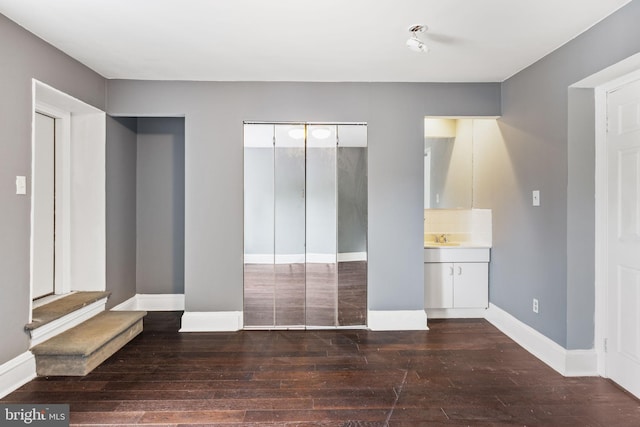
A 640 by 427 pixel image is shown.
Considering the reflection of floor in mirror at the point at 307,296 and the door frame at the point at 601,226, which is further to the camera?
the reflection of floor in mirror at the point at 307,296

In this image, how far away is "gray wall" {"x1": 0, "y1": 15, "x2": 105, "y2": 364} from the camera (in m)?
2.37

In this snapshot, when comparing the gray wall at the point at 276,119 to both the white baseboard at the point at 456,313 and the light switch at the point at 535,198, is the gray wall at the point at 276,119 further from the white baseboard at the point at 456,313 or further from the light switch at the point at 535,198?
the light switch at the point at 535,198

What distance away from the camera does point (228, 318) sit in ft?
11.7

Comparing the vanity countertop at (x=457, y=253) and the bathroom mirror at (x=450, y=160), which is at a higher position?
the bathroom mirror at (x=450, y=160)

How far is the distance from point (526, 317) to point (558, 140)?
61.2 inches

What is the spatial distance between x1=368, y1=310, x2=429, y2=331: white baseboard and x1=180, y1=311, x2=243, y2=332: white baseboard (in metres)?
1.36

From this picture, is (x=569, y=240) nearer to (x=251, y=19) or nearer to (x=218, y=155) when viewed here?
(x=251, y=19)

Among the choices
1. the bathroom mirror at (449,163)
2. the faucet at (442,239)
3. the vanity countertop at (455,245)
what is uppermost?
the bathroom mirror at (449,163)

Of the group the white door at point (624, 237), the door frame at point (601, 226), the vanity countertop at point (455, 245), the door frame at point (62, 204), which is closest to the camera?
the white door at point (624, 237)

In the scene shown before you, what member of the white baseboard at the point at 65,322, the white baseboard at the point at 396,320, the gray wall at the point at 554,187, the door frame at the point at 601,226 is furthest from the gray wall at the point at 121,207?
the door frame at the point at 601,226

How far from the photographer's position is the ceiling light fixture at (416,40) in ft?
8.17

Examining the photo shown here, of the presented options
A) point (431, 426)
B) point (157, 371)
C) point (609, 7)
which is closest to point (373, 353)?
point (431, 426)

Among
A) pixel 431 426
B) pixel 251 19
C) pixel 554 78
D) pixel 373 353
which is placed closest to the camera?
pixel 431 426

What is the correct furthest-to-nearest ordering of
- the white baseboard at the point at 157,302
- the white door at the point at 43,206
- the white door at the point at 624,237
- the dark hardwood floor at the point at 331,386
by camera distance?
the white baseboard at the point at 157,302 → the white door at the point at 43,206 → the white door at the point at 624,237 → the dark hardwood floor at the point at 331,386
